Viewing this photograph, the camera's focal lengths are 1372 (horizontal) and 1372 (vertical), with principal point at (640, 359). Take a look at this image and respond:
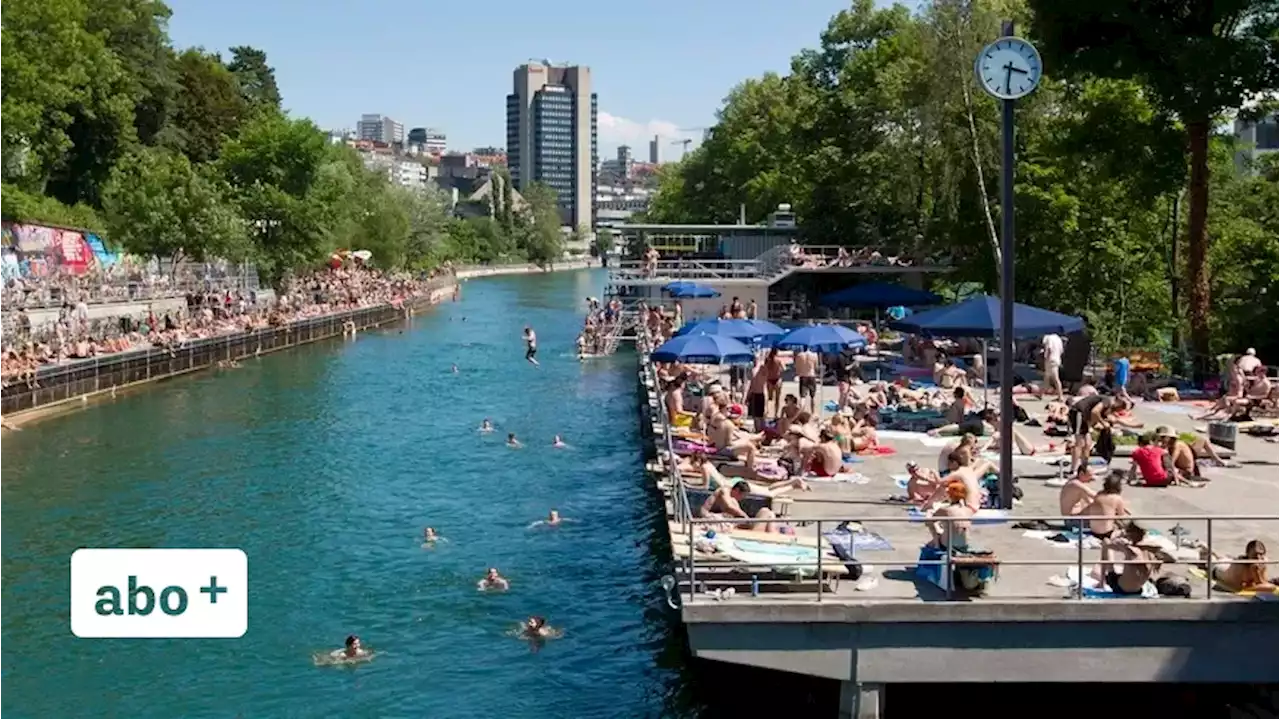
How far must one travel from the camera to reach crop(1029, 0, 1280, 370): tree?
30609mm

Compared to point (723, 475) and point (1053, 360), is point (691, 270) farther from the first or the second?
point (723, 475)

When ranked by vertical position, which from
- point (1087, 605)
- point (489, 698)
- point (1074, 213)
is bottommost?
point (489, 698)

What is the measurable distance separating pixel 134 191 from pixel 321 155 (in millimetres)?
13464

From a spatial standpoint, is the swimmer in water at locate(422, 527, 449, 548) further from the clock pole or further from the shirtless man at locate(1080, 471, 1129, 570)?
the shirtless man at locate(1080, 471, 1129, 570)

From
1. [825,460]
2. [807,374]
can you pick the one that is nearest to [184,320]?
[807,374]

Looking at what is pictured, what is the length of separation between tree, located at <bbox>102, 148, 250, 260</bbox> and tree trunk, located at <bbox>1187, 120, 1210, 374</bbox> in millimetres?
52202

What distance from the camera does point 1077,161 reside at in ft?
137

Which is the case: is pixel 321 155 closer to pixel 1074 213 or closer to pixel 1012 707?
pixel 1074 213

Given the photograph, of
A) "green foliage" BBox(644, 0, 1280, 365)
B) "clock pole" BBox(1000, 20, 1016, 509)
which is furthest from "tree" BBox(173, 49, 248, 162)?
"clock pole" BBox(1000, 20, 1016, 509)

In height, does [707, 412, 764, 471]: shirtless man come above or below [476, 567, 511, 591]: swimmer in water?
above

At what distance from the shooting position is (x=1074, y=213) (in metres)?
43.1

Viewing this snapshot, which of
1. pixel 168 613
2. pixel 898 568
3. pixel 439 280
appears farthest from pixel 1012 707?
pixel 439 280

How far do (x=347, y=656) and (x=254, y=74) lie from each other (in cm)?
12270

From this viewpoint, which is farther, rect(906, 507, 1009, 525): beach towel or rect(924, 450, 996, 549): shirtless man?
rect(906, 507, 1009, 525): beach towel
